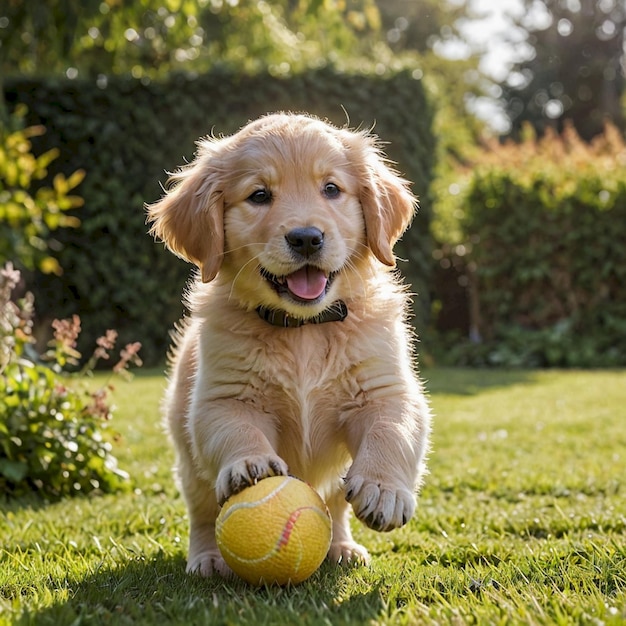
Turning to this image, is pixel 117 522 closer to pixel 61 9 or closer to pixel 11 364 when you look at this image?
pixel 11 364

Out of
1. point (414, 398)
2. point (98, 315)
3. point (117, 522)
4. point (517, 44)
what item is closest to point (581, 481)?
point (414, 398)

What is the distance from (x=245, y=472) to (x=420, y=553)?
37.7 inches

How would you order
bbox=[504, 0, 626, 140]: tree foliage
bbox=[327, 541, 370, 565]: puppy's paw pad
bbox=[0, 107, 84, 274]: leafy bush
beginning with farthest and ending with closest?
bbox=[504, 0, 626, 140]: tree foliage
bbox=[0, 107, 84, 274]: leafy bush
bbox=[327, 541, 370, 565]: puppy's paw pad

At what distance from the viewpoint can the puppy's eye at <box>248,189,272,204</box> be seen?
3.08 m

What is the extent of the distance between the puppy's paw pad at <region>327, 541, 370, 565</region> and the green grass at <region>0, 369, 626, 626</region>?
0.10m

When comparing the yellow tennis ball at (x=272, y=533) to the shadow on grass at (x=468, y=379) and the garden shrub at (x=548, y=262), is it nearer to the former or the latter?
the shadow on grass at (x=468, y=379)

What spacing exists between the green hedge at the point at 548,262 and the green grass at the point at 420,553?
5.22 metres

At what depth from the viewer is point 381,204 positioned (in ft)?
10.7

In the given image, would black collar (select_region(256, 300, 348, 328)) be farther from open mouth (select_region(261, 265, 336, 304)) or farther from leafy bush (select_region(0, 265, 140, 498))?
leafy bush (select_region(0, 265, 140, 498))

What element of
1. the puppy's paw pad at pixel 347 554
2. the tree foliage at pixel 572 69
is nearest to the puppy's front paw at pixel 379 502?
the puppy's paw pad at pixel 347 554

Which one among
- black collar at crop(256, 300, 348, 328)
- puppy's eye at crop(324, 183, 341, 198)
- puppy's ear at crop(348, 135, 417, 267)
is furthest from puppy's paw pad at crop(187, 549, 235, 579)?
puppy's eye at crop(324, 183, 341, 198)

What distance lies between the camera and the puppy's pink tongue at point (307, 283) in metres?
2.93

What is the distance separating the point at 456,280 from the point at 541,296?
1243 mm

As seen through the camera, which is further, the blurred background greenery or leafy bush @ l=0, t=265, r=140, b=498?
the blurred background greenery
